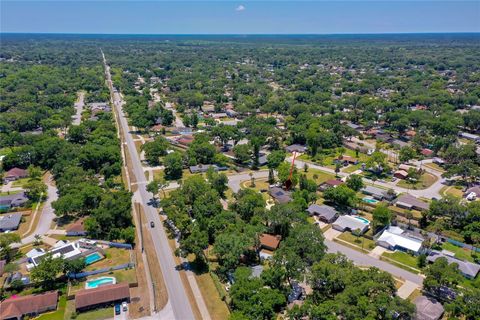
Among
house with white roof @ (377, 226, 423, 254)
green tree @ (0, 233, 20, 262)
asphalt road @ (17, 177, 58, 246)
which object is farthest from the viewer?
asphalt road @ (17, 177, 58, 246)

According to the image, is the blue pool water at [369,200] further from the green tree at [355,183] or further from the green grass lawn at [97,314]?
the green grass lawn at [97,314]

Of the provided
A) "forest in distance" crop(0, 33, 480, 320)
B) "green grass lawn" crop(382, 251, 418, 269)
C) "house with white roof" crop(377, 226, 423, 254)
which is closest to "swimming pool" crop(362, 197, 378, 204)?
"forest in distance" crop(0, 33, 480, 320)

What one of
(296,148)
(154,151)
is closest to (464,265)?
(296,148)

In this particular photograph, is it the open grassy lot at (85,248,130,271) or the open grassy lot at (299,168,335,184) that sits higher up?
the open grassy lot at (85,248,130,271)

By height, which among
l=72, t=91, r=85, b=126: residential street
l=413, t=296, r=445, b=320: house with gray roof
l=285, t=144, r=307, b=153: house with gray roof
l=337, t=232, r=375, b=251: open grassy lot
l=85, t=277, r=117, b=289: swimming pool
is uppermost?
l=413, t=296, r=445, b=320: house with gray roof

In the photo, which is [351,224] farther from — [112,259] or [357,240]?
[112,259]

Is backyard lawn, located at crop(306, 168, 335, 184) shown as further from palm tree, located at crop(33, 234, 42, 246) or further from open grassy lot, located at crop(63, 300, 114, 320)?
palm tree, located at crop(33, 234, 42, 246)

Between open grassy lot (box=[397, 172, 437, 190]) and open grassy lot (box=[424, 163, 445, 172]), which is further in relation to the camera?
open grassy lot (box=[424, 163, 445, 172])
